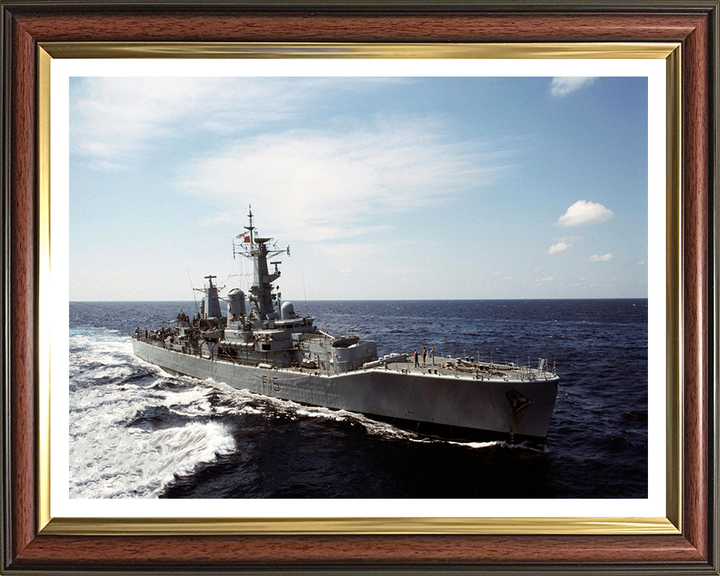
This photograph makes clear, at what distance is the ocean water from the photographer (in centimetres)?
396

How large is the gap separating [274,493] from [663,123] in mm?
5671

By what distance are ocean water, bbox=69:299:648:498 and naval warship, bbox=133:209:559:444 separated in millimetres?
544

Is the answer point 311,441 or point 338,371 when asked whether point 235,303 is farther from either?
point 311,441

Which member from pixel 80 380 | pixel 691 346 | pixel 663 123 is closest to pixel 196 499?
pixel 80 380

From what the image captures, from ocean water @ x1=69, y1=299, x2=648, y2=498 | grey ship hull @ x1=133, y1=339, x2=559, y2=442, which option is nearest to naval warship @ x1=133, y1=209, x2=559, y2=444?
grey ship hull @ x1=133, y1=339, x2=559, y2=442

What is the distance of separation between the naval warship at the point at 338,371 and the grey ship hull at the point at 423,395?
3 centimetres

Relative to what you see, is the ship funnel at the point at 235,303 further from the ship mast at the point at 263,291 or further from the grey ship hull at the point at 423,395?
the grey ship hull at the point at 423,395

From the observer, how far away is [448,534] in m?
3.40

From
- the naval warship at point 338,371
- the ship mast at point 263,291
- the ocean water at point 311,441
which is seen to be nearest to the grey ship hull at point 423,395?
the naval warship at point 338,371

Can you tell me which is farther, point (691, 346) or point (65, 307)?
point (65, 307)

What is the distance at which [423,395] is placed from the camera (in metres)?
Answer: 11.7

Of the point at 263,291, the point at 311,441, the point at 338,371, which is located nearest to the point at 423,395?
the point at 338,371

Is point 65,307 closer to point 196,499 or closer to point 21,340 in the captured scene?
point 21,340

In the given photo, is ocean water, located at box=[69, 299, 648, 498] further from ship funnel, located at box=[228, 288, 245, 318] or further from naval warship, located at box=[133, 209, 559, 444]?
ship funnel, located at box=[228, 288, 245, 318]
